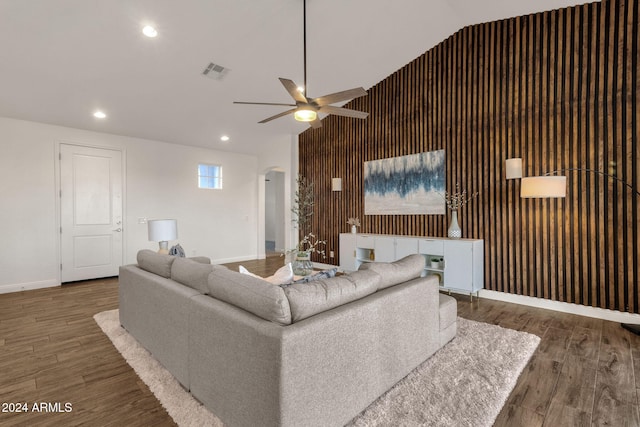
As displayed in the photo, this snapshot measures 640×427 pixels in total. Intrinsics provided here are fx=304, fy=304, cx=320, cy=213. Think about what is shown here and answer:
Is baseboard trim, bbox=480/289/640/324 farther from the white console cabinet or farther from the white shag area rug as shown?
the white shag area rug

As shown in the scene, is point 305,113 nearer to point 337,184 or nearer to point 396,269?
point 396,269

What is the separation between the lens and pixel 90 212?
542cm

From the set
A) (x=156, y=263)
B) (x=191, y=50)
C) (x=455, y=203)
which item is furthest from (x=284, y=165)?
(x=156, y=263)

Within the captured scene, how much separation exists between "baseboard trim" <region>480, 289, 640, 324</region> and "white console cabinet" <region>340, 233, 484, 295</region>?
24 cm

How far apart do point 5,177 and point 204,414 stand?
5.28 meters

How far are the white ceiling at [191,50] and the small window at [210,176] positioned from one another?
1.44 metres

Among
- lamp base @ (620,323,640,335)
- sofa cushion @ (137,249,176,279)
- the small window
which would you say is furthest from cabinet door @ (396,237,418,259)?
the small window

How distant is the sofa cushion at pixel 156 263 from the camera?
8.30ft

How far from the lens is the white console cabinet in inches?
161

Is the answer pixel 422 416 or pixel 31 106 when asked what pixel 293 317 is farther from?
pixel 31 106

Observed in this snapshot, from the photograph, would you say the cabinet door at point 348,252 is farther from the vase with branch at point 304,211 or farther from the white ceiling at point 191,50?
the white ceiling at point 191,50

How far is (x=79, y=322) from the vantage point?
11.1 feet

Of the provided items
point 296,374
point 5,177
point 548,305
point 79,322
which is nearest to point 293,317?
point 296,374

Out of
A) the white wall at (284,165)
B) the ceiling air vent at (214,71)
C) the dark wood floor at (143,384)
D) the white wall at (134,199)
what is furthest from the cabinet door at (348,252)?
the ceiling air vent at (214,71)
